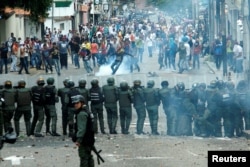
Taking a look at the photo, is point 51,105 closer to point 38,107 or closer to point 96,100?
point 38,107

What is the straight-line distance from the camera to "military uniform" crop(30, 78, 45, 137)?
25703 mm

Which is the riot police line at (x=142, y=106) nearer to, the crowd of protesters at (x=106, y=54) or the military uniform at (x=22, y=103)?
the military uniform at (x=22, y=103)

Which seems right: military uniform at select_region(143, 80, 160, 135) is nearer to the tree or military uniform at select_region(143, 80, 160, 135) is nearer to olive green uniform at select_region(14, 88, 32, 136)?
olive green uniform at select_region(14, 88, 32, 136)

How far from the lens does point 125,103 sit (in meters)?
26.2

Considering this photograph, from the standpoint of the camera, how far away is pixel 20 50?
4200 cm

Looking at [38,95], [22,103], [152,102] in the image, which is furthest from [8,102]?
[152,102]

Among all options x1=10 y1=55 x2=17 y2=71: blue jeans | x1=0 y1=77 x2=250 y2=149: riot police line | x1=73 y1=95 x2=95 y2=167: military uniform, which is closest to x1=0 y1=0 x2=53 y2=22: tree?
x1=10 y1=55 x2=17 y2=71: blue jeans

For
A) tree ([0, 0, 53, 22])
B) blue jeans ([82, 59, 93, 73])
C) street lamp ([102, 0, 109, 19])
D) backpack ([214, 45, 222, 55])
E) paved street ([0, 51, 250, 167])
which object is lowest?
paved street ([0, 51, 250, 167])

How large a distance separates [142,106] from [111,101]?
929 millimetres

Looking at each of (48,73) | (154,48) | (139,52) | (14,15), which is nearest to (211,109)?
(48,73)

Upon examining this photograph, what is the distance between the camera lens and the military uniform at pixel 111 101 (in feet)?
85.7

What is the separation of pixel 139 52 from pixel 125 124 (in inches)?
810

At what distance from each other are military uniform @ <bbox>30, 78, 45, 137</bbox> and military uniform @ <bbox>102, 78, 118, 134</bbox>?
72.4 inches

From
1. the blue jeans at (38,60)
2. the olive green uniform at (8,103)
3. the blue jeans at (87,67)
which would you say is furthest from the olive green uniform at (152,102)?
the blue jeans at (38,60)
